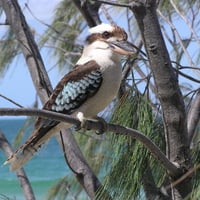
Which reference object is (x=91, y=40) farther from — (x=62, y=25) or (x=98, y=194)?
(x=62, y=25)

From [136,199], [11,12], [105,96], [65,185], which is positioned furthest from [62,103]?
[65,185]

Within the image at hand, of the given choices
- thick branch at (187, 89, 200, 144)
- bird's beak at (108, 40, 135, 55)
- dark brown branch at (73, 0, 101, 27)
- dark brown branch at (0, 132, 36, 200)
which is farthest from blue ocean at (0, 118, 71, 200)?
bird's beak at (108, 40, 135, 55)

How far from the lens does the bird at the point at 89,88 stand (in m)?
1.04

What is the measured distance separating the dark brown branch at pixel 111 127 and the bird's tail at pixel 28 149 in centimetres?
9

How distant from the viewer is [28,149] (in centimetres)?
103

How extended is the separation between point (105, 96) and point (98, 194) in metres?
0.17

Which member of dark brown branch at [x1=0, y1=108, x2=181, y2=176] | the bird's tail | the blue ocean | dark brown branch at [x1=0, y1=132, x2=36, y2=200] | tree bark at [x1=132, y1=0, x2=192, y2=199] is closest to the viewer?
dark brown branch at [x1=0, y1=108, x2=181, y2=176]

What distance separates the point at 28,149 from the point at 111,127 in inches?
6.8

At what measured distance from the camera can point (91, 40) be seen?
3.66 ft

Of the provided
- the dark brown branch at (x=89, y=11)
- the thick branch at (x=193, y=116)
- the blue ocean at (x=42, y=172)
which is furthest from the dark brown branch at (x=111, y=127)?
the blue ocean at (x=42, y=172)

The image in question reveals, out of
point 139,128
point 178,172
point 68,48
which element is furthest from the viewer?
point 68,48

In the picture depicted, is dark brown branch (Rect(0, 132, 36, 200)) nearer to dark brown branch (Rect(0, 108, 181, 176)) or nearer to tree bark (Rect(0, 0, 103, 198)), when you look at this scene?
tree bark (Rect(0, 0, 103, 198))

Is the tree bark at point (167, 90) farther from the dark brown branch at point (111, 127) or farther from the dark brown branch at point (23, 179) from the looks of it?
the dark brown branch at point (23, 179)

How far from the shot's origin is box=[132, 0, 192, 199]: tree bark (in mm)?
907
